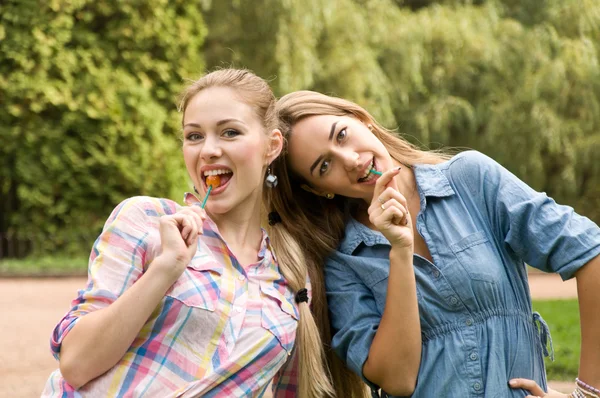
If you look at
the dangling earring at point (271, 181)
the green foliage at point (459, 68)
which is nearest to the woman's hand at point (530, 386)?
the dangling earring at point (271, 181)

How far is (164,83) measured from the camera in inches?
511

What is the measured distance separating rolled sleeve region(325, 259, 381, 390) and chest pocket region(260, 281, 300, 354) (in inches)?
5.3

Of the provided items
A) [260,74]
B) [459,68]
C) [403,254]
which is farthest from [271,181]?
[459,68]

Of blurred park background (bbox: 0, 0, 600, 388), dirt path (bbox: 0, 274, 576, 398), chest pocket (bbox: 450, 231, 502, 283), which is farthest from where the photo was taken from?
blurred park background (bbox: 0, 0, 600, 388)

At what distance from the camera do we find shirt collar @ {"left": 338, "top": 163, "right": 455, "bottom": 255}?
2.38 metres

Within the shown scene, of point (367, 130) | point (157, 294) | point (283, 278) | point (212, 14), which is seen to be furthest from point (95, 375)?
point (212, 14)

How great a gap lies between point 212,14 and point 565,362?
9581 millimetres

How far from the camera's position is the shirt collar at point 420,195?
238cm

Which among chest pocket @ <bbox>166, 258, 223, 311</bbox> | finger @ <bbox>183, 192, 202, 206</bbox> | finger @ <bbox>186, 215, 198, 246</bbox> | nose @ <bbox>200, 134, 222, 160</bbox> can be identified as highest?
nose @ <bbox>200, 134, 222, 160</bbox>

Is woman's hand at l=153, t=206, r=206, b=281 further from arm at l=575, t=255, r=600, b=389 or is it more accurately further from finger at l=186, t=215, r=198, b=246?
arm at l=575, t=255, r=600, b=389

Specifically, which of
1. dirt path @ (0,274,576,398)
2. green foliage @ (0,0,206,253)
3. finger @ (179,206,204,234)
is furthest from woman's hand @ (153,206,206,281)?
green foliage @ (0,0,206,253)

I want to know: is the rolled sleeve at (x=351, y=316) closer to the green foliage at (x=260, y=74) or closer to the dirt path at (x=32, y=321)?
the dirt path at (x=32, y=321)

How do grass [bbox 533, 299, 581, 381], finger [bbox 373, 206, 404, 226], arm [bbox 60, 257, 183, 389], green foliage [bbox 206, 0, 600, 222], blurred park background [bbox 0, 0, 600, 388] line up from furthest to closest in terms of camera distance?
green foliage [bbox 206, 0, 600, 222], blurred park background [bbox 0, 0, 600, 388], grass [bbox 533, 299, 581, 381], finger [bbox 373, 206, 404, 226], arm [bbox 60, 257, 183, 389]

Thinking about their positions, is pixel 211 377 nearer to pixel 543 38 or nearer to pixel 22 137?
pixel 22 137
